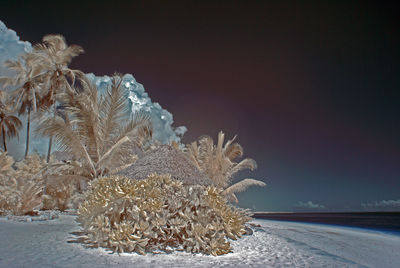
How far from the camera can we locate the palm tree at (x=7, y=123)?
2106 centimetres

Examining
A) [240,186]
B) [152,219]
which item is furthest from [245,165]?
[152,219]

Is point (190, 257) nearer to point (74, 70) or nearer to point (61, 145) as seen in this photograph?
point (61, 145)

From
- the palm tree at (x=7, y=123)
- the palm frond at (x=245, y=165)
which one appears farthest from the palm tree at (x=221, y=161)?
the palm tree at (x=7, y=123)

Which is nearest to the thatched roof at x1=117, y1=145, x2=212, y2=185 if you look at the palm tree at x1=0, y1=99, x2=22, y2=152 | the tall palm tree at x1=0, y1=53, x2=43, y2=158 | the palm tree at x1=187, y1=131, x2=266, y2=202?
the palm tree at x1=187, y1=131, x2=266, y2=202

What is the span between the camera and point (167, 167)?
25.7 feet

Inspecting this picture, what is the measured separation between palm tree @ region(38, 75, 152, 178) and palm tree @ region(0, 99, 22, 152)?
1325 centimetres

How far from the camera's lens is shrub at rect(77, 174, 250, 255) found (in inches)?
200

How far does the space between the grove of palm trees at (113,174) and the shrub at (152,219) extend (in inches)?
0.7

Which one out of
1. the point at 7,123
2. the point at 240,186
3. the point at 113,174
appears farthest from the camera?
the point at 7,123

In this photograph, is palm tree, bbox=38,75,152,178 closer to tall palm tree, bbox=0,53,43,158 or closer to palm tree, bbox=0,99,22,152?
tall palm tree, bbox=0,53,43,158

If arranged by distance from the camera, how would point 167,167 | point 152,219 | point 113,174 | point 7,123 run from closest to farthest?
point 152,219
point 167,167
point 113,174
point 7,123

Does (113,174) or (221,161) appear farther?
(221,161)

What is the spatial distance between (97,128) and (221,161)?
23.8 ft

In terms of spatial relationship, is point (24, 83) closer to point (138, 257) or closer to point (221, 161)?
point (221, 161)
